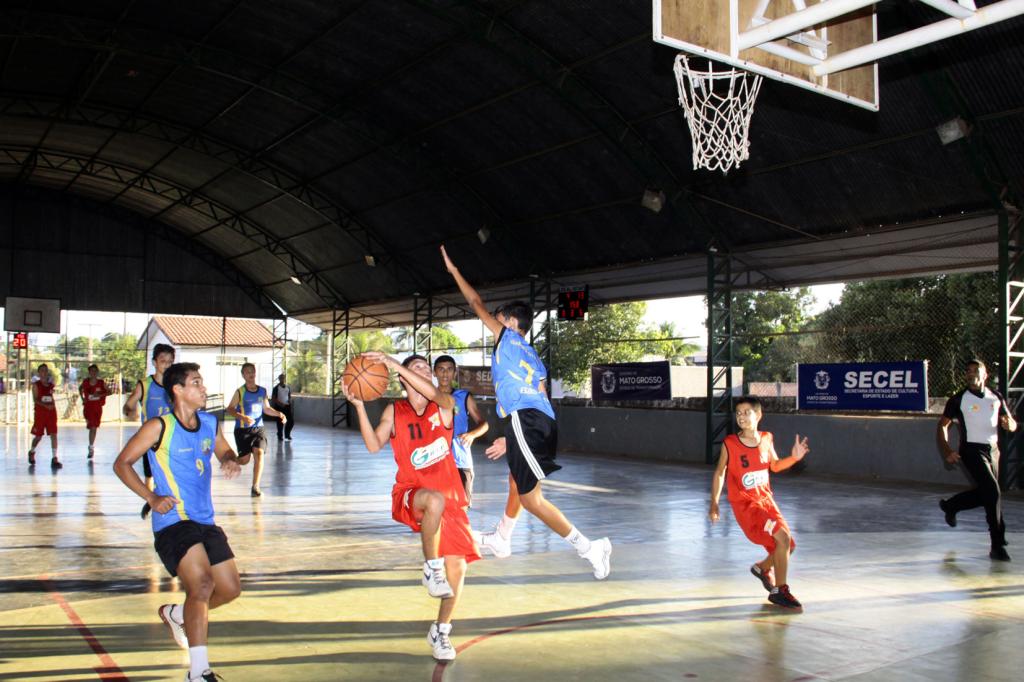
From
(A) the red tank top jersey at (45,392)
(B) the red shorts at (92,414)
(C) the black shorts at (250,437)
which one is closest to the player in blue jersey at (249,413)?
(C) the black shorts at (250,437)

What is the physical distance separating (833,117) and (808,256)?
388 centimetres

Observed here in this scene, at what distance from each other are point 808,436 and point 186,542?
1642 centimetres

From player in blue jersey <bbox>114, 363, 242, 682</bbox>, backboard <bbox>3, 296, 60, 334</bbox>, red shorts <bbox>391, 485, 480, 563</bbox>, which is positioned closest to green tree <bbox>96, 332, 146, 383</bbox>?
backboard <bbox>3, 296, 60, 334</bbox>

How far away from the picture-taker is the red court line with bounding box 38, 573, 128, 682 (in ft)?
17.1

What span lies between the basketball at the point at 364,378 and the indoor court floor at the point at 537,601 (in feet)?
5.27

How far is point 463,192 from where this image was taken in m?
24.8

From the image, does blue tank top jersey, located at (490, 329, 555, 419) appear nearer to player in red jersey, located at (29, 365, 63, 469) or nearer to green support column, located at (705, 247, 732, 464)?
green support column, located at (705, 247, 732, 464)

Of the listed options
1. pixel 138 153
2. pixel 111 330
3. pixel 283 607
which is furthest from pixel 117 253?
pixel 283 607

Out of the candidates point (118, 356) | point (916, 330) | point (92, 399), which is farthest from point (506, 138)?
point (118, 356)

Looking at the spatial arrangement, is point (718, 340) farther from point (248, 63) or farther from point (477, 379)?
point (248, 63)

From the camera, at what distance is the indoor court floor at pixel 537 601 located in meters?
5.44

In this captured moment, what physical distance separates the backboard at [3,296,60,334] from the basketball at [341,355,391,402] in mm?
30988

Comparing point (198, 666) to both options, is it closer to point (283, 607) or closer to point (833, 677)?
point (283, 607)

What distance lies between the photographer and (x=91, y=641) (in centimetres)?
589
